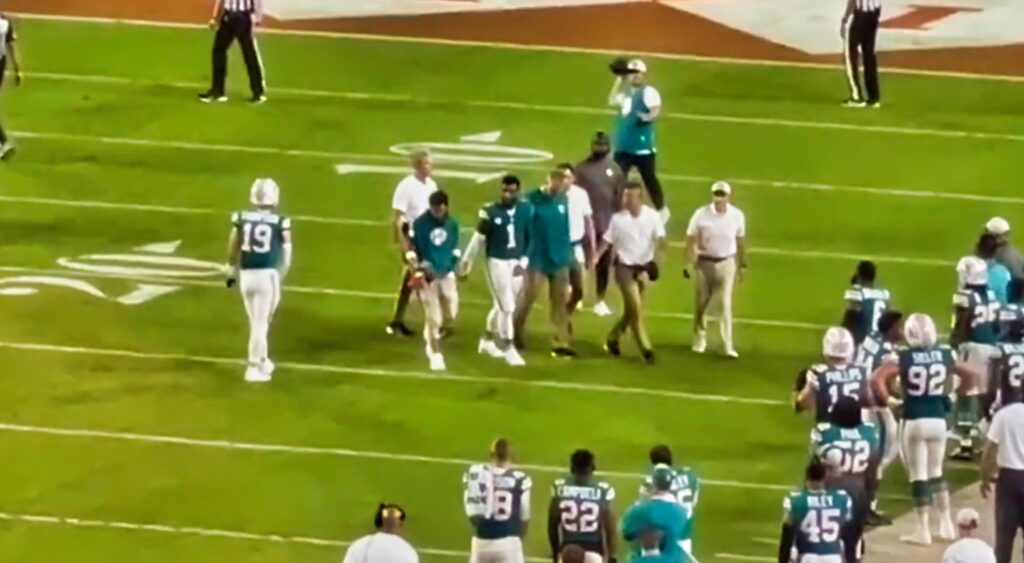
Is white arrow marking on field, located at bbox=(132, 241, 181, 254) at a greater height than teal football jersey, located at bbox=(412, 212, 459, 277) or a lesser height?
lesser

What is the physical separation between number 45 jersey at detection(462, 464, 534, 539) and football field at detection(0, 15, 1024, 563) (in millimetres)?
Answer: 1859

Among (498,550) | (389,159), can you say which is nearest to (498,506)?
(498,550)

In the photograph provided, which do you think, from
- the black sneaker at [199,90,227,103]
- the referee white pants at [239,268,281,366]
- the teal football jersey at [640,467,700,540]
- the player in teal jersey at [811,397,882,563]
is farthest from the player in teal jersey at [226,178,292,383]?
the black sneaker at [199,90,227,103]

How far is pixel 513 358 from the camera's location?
2116 cm

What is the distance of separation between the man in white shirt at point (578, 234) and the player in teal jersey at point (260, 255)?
2242mm

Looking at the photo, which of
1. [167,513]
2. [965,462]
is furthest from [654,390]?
[167,513]

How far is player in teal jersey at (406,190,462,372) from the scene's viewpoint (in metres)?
20.7

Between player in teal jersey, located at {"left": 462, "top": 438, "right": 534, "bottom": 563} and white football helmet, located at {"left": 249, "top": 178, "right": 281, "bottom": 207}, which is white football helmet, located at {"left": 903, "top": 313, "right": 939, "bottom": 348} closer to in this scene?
player in teal jersey, located at {"left": 462, "top": 438, "right": 534, "bottom": 563}

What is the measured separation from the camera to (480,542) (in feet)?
51.0

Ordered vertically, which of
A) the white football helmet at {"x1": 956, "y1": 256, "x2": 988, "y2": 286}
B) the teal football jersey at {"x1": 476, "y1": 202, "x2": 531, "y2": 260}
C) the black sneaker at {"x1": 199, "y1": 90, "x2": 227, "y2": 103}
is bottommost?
the black sneaker at {"x1": 199, "y1": 90, "x2": 227, "y2": 103}

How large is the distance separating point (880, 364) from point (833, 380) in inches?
45.7

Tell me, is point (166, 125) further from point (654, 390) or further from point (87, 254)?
point (654, 390)

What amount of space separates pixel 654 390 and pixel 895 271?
3.94 m

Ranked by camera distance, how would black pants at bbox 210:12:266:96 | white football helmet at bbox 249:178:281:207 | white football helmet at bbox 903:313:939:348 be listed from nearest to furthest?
white football helmet at bbox 903:313:939:348, white football helmet at bbox 249:178:281:207, black pants at bbox 210:12:266:96
